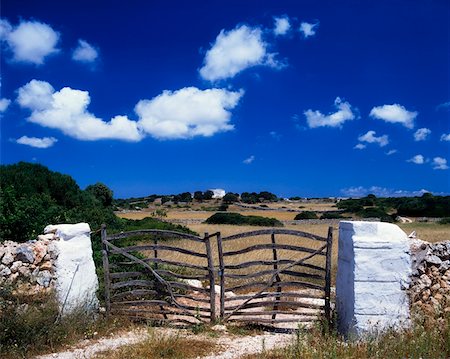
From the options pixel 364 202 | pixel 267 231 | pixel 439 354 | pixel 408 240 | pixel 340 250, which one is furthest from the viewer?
pixel 364 202

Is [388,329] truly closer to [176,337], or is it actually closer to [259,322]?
[259,322]

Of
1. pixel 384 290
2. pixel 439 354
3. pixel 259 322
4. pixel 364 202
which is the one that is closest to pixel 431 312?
pixel 384 290

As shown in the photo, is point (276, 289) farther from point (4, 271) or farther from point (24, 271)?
point (4, 271)

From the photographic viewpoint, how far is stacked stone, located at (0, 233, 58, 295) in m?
7.94

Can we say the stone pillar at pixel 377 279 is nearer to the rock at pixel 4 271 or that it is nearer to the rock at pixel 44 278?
the rock at pixel 44 278

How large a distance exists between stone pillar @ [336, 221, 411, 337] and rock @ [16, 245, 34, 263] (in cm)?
529

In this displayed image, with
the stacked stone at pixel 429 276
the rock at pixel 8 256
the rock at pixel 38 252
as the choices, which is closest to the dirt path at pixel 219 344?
the rock at pixel 38 252

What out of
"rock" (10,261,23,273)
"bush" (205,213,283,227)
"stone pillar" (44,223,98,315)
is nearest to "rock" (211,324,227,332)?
"stone pillar" (44,223,98,315)

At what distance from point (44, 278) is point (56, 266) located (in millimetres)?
277

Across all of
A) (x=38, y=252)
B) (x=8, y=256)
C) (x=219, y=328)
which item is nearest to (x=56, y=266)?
(x=38, y=252)

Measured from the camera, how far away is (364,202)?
229ft

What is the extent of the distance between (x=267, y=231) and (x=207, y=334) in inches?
82.3

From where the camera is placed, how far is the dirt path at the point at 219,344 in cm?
708

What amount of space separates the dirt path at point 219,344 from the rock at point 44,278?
1.21 m
